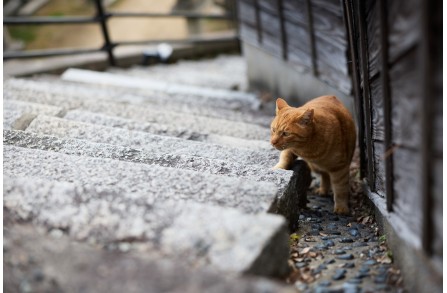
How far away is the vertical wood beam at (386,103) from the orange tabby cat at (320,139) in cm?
86

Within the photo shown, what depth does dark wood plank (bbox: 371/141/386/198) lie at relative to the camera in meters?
3.12

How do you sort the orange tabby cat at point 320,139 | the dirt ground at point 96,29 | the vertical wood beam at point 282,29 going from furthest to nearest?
1. the dirt ground at point 96,29
2. the vertical wood beam at point 282,29
3. the orange tabby cat at point 320,139

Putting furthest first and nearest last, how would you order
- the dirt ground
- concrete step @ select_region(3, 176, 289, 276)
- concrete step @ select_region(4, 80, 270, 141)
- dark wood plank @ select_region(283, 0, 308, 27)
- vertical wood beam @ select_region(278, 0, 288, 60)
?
the dirt ground
vertical wood beam @ select_region(278, 0, 288, 60)
dark wood plank @ select_region(283, 0, 308, 27)
concrete step @ select_region(4, 80, 270, 141)
concrete step @ select_region(3, 176, 289, 276)

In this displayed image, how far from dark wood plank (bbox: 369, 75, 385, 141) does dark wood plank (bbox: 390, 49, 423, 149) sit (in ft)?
1.07

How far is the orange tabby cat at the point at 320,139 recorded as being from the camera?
3572 mm

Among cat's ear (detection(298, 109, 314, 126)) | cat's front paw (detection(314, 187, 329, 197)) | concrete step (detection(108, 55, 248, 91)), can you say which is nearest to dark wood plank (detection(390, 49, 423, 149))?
cat's ear (detection(298, 109, 314, 126))

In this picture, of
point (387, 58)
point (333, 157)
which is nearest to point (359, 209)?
point (333, 157)

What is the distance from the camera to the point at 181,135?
4332mm

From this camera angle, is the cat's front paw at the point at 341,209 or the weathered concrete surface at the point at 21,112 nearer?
the cat's front paw at the point at 341,209

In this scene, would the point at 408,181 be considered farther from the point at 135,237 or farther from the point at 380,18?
the point at 135,237

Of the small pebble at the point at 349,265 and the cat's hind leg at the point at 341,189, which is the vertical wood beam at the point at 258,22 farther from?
the small pebble at the point at 349,265

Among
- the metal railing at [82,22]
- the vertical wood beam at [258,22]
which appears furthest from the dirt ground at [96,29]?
the vertical wood beam at [258,22]

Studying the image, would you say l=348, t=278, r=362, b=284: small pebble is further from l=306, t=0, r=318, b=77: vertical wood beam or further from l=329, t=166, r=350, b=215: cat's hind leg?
l=306, t=0, r=318, b=77: vertical wood beam

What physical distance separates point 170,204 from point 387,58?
123cm
